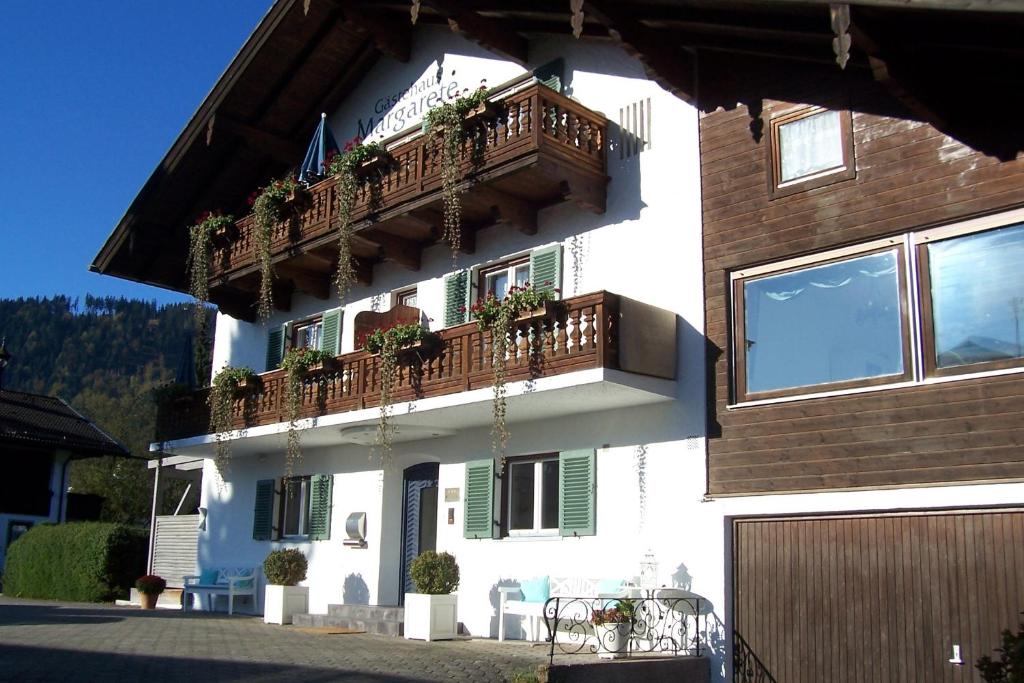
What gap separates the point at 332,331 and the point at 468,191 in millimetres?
5611

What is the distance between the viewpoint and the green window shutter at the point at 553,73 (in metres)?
16.5

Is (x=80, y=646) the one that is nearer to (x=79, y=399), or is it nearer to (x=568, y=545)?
(x=568, y=545)

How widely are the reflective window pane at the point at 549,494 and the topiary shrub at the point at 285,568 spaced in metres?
5.60

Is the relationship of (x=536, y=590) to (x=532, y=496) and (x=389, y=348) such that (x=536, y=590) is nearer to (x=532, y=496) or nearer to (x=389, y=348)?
(x=532, y=496)

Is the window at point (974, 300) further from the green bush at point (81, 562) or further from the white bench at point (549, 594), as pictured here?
the green bush at point (81, 562)

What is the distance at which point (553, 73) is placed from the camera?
16.7 meters

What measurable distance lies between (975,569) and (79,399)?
7334cm

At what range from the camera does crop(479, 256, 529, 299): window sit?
653 inches

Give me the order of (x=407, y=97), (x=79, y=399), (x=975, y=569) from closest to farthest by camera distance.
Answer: (x=975, y=569), (x=407, y=97), (x=79, y=399)

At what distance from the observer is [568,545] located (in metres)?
14.7

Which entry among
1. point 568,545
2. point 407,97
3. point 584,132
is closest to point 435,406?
point 568,545

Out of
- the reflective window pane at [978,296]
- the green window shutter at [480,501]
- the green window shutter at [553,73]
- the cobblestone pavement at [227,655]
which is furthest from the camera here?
the green window shutter at [553,73]

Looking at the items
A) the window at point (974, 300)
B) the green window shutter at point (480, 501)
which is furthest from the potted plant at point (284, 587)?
the window at point (974, 300)

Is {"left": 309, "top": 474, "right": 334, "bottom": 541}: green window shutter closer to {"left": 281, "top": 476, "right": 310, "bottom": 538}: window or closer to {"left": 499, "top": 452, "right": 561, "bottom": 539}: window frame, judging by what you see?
{"left": 281, "top": 476, "right": 310, "bottom": 538}: window
